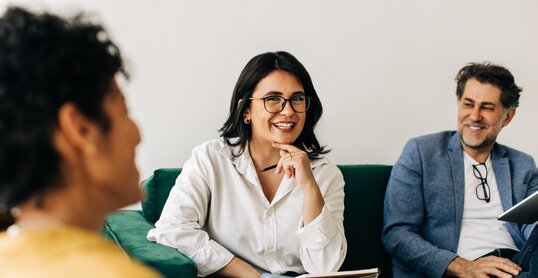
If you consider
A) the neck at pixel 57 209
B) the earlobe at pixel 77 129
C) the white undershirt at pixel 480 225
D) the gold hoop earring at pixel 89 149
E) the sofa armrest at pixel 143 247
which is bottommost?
the white undershirt at pixel 480 225

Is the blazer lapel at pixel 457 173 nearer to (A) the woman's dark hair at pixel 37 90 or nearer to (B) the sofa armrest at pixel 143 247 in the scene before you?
(B) the sofa armrest at pixel 143 247

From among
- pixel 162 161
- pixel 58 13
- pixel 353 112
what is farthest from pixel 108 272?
pixel 353 112

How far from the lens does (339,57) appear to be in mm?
2838

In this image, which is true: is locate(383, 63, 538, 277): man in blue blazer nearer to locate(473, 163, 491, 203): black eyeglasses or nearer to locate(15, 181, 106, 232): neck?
locate(473, 163, 491, 203): black eyeglasses

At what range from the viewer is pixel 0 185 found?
33.2 inches

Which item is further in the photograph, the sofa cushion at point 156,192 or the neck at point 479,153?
the neck at point 479,153

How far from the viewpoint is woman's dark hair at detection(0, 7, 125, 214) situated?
2.66 feet

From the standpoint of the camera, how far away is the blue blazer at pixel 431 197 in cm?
249

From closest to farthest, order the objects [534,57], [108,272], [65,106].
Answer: [108,272]
[65,106]
[534,57]

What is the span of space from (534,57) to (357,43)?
89 centimetres

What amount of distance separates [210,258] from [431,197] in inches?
37.1

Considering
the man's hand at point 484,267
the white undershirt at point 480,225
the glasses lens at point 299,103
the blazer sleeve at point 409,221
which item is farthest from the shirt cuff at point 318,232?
the white undershirt at point 480,225

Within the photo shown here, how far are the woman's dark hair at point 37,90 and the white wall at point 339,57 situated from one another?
5.38 feet

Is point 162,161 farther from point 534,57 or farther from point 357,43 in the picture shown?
point 534,57
